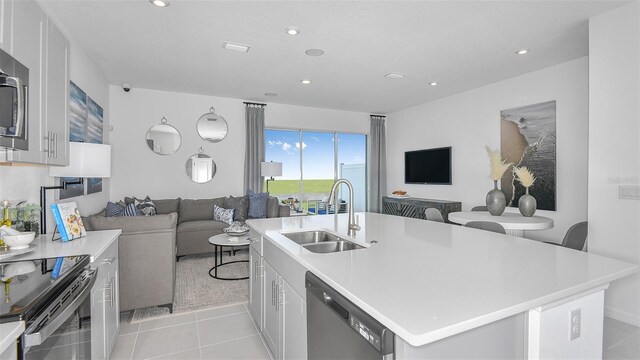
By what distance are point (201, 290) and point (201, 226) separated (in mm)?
1494

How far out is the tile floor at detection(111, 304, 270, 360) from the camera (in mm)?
2184

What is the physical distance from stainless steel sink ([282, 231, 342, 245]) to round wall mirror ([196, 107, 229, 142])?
4085mm

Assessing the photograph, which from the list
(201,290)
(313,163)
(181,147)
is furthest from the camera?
(313,163)

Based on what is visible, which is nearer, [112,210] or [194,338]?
[194,338]

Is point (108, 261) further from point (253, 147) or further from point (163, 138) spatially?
point (253, 147)

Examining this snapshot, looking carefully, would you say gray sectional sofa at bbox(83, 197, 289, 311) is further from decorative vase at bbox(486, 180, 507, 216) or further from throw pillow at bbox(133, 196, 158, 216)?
decorative vase at bbox(486, 180, 507, 216)

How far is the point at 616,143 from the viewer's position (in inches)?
103

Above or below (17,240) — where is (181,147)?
above

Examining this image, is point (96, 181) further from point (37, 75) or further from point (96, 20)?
point (37, 75)

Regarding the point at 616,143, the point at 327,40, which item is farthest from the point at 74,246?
the point at 616,143

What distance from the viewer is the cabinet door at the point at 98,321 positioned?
5.32 feet

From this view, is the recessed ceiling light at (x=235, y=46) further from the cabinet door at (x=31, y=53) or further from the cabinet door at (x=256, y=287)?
the cabinet door at (x=256, y=287)

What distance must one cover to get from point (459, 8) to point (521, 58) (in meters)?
1.68

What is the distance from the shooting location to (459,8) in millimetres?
2602
